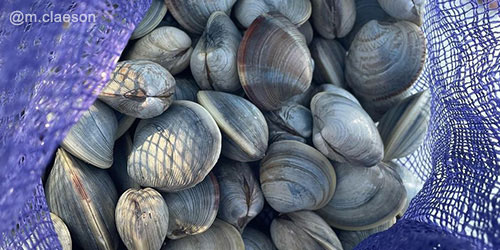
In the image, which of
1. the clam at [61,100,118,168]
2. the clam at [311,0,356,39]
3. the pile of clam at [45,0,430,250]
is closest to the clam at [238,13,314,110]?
the pile of clam at [45,0,430,250]

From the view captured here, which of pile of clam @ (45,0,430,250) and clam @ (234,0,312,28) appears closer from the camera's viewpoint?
pile of clam @ (45,0,430,250)

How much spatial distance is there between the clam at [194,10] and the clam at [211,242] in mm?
333

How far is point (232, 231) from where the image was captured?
0.83 m

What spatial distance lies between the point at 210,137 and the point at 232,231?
0.45 feet

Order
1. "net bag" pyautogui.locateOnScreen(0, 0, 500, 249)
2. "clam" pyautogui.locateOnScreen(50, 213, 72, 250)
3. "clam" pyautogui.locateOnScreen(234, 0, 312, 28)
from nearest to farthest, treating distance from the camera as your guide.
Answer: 1. "net bag" pyautogui.locateOnScreen(0, 0, 500, 249)
2. "clam" pyautogui.locateOnScreen(50, 213, 72, 250)
3. "clam" pyautogui.locateOnScreen(234, 0, 312, 28)

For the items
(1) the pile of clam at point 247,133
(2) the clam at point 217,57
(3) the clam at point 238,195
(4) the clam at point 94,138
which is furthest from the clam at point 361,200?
(4) the clam at point 94,138

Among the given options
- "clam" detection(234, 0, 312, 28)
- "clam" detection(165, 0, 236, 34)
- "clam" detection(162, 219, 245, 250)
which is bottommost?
"clam" detection(162, 219, 245, 250)

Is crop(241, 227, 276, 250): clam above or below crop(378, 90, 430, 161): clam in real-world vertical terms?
below

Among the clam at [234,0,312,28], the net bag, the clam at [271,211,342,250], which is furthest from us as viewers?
the clam at [234,0,312,28]

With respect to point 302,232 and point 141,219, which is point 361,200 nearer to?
point 302,232

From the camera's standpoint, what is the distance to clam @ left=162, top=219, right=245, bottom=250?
2.66 feet

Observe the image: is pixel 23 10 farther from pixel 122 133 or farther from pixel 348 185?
pixel 348 185

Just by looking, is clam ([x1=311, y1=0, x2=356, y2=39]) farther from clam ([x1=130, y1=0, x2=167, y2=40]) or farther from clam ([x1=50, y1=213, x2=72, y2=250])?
clam ([x1=50, y1=213, x2=72, y2=250])

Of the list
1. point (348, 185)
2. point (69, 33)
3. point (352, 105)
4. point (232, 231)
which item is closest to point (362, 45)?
point (352, 105)
